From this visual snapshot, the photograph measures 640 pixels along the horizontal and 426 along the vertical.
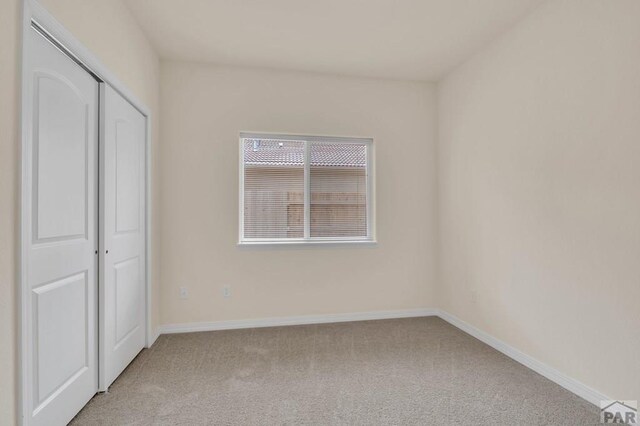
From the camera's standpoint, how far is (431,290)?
367 centimetres

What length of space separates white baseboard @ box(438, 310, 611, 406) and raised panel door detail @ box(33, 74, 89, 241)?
3.16m

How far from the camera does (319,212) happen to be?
→ 3.53 meters

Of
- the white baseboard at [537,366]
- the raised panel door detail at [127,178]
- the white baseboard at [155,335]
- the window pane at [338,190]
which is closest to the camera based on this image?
the white baseboard at [537,366]

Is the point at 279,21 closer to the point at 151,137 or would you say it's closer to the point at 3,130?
the point at 151,137

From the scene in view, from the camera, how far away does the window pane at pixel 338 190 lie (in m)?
3.52

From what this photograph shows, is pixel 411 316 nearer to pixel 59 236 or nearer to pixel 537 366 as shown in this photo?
pixel 537 366

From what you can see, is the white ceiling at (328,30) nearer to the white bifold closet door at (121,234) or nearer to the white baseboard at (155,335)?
the white bifold closet door at (121,234)

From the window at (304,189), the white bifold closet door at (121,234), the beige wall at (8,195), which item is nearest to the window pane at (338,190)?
the window at (304,189)

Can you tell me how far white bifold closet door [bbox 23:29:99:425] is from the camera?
4.72 ft

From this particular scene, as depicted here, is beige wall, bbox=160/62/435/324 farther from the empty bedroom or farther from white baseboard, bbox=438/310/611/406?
white baseboard, bbox=438/310/611/406

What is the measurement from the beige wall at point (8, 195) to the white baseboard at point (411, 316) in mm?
1711

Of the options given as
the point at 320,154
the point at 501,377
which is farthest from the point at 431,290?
the point at 320,154

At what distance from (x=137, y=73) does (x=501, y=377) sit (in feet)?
11.6

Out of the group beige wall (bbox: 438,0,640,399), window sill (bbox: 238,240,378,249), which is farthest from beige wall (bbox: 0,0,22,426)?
beige wall (bbox: 438,0,640,399)
